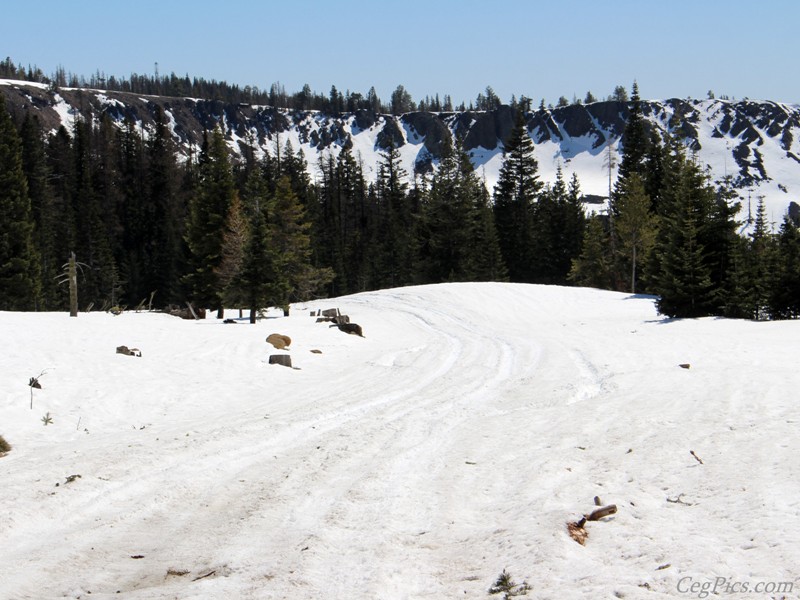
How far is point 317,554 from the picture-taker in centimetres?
490

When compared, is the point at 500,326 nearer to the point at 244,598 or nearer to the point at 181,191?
the point at 244,598

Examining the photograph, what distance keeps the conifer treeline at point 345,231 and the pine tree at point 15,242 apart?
95mm

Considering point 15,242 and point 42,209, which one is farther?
point 42,209

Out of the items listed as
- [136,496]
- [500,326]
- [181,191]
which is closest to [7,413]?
[136,496]

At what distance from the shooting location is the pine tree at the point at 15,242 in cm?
3688

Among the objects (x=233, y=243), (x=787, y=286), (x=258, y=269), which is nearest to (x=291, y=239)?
(x=233, y=243)

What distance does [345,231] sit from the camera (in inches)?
3612

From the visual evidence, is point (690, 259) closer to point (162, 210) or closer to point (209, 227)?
point (209, 227)

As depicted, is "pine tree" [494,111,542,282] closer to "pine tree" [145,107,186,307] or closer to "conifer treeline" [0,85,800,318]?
"conifer treeline" [0,85,800,318]

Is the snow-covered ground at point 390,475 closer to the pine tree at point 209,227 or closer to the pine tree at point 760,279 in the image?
the pine tree at point 760,279

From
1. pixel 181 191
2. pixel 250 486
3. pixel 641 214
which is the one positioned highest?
pixel 181 191

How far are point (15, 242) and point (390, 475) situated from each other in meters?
39.6

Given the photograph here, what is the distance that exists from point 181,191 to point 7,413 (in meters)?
77.6

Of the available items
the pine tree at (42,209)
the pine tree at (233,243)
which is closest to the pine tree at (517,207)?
the pine tree at (233,243)
